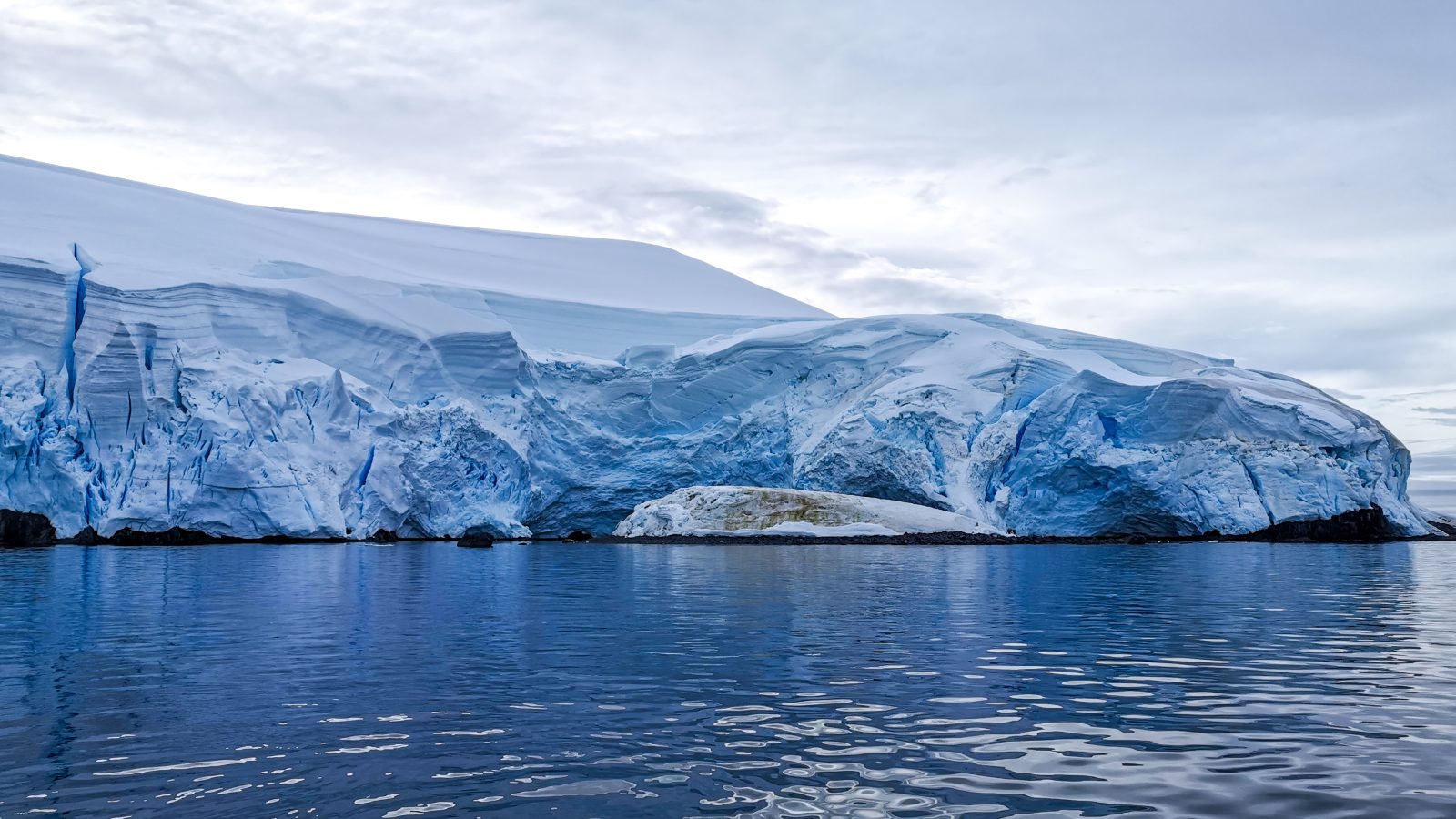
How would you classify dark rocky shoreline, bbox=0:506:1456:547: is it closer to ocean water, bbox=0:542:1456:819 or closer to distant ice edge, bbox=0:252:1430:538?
distant ice edge, bbox=0:252:1430:538

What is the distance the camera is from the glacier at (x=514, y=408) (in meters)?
32.8

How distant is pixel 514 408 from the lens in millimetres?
40438

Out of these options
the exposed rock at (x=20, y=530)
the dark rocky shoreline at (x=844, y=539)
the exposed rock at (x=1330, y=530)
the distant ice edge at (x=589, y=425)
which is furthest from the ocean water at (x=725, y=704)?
the exposed rock at (x=1330, y=530)

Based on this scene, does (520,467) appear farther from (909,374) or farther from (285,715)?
(285,715)

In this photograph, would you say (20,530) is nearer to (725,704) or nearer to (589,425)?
(589,425)

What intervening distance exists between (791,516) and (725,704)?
30.7 metres

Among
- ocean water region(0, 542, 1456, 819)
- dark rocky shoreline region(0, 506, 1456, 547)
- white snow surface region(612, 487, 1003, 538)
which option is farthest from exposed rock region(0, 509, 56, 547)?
ocean water region(0, 542, 1456, 819)

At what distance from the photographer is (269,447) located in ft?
110

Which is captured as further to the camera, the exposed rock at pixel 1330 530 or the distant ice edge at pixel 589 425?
the exposed rock at pixel 1330 530

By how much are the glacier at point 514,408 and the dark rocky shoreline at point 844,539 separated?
1.35ft

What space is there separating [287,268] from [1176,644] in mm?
40657

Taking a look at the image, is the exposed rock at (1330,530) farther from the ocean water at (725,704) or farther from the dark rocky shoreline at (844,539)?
the ocean water at (725,704)

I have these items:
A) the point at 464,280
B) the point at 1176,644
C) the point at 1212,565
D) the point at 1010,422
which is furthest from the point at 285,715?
the point at 464,280

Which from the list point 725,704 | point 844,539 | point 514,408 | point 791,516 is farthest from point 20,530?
point 725,704
